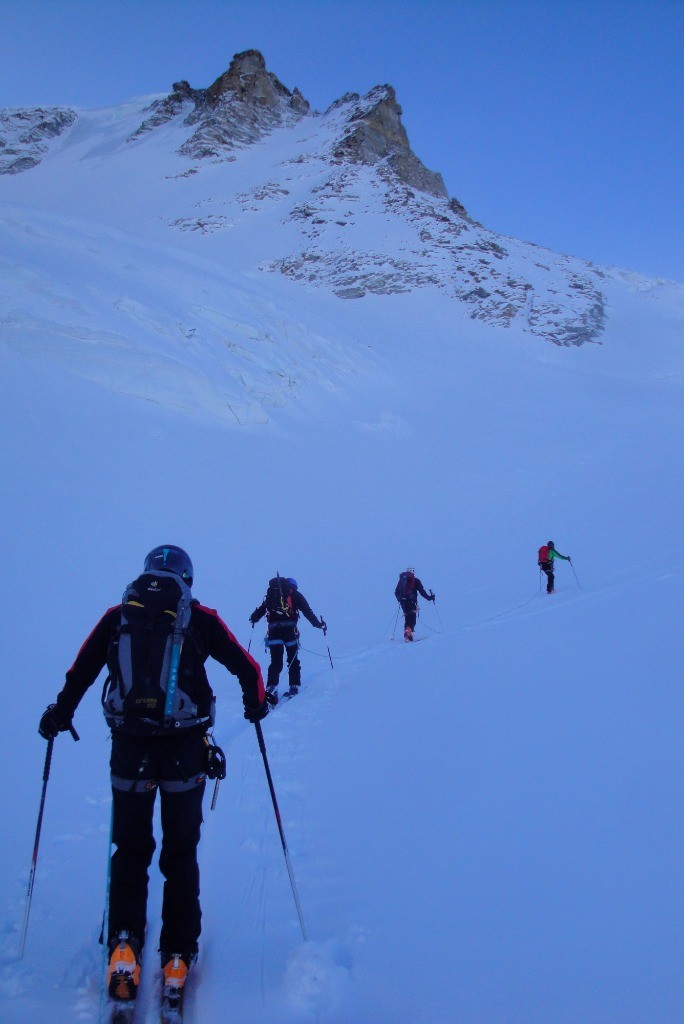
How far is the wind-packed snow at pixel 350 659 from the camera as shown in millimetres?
2553

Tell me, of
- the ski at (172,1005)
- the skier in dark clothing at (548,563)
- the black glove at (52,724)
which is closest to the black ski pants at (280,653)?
the black glove at (52,724)

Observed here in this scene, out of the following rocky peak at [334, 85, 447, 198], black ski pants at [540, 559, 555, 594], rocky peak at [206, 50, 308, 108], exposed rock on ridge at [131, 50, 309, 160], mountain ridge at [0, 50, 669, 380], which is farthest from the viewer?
rocky peak at [206, 50, 308, 108]

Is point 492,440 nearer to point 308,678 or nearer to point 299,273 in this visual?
point 308,678

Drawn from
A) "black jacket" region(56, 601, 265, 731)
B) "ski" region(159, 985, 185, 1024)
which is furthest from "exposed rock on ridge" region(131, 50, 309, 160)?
"ski" region(159, 985, 185, 1024)

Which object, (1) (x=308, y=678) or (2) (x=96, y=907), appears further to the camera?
(1) (x=308, y=678)

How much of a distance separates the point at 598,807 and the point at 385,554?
33.6 feet

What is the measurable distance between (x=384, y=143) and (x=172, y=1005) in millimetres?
78406

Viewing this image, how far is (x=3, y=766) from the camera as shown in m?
4.64

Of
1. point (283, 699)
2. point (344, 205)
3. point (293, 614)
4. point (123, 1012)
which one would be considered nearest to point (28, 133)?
point (344, 205)

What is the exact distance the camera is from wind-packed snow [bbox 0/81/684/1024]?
8.38ft

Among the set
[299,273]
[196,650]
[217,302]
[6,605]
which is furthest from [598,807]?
[299,273]

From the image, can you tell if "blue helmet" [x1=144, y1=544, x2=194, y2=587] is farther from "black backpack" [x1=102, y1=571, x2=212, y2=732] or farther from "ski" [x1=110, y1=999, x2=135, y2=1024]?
"ski" [x1=110, y1=999, x2=135, y2=1024]

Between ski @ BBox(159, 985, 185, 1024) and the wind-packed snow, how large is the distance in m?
0.08

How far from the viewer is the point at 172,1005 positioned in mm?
2371
